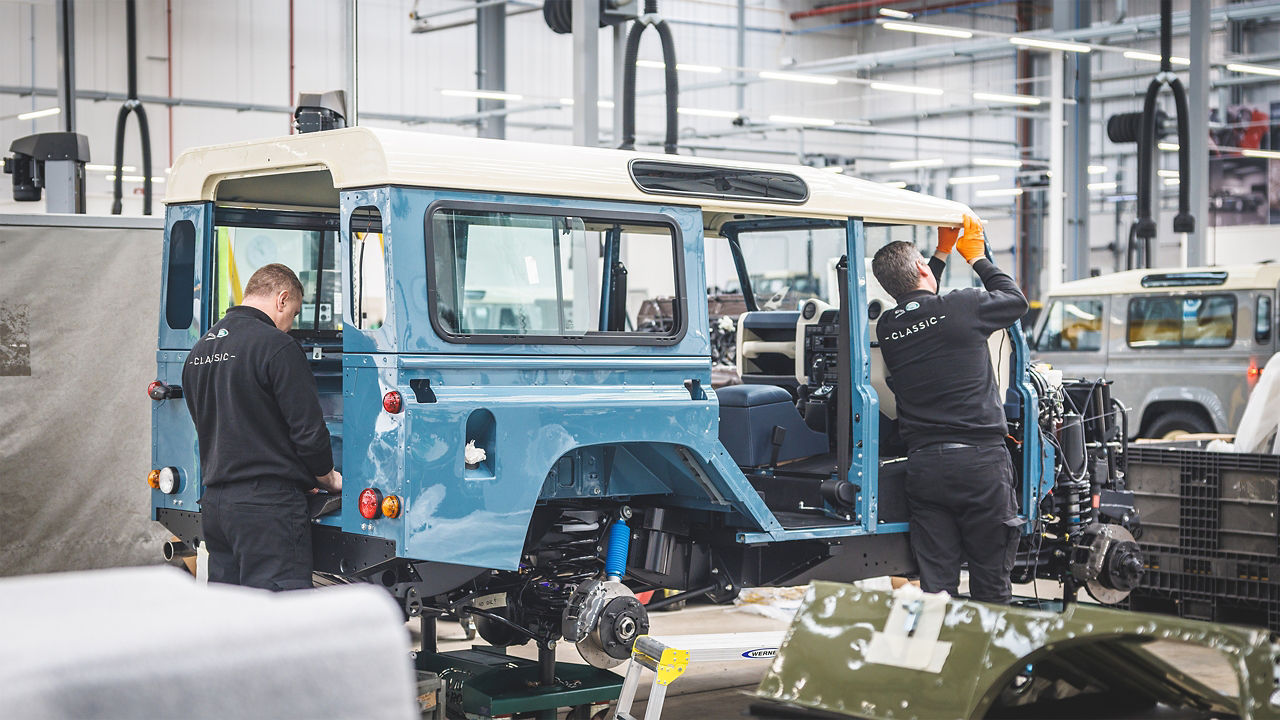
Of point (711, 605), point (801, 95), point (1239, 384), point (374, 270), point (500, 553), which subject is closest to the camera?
point (500, 553)

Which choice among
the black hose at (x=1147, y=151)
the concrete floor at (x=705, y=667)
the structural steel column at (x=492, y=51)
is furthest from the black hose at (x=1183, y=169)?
the structural steel column at (x=492, y=51)

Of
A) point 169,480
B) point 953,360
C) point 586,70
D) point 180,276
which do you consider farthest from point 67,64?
point 953,360

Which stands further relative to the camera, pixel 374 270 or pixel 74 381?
pixel 74 381

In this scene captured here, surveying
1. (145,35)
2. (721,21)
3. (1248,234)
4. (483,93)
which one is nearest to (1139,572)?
(483,93)

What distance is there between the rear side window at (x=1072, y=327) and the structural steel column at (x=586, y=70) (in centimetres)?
589

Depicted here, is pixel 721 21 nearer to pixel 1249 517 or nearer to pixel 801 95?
pixel 801 95

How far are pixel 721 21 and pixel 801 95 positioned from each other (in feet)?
9.94

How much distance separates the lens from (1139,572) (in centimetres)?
721

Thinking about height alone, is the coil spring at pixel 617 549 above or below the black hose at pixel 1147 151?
below

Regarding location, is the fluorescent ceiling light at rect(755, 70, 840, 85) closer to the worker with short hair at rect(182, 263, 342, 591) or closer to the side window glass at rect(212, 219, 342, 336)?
the side window glass at rect(212, 219, 342, 336)

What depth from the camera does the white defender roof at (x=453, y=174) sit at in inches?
187

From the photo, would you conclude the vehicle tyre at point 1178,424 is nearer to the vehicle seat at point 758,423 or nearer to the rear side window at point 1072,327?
the rear side window at point 1072,327

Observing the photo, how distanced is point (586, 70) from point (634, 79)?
103 inches

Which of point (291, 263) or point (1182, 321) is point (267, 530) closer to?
point (291, 263)
